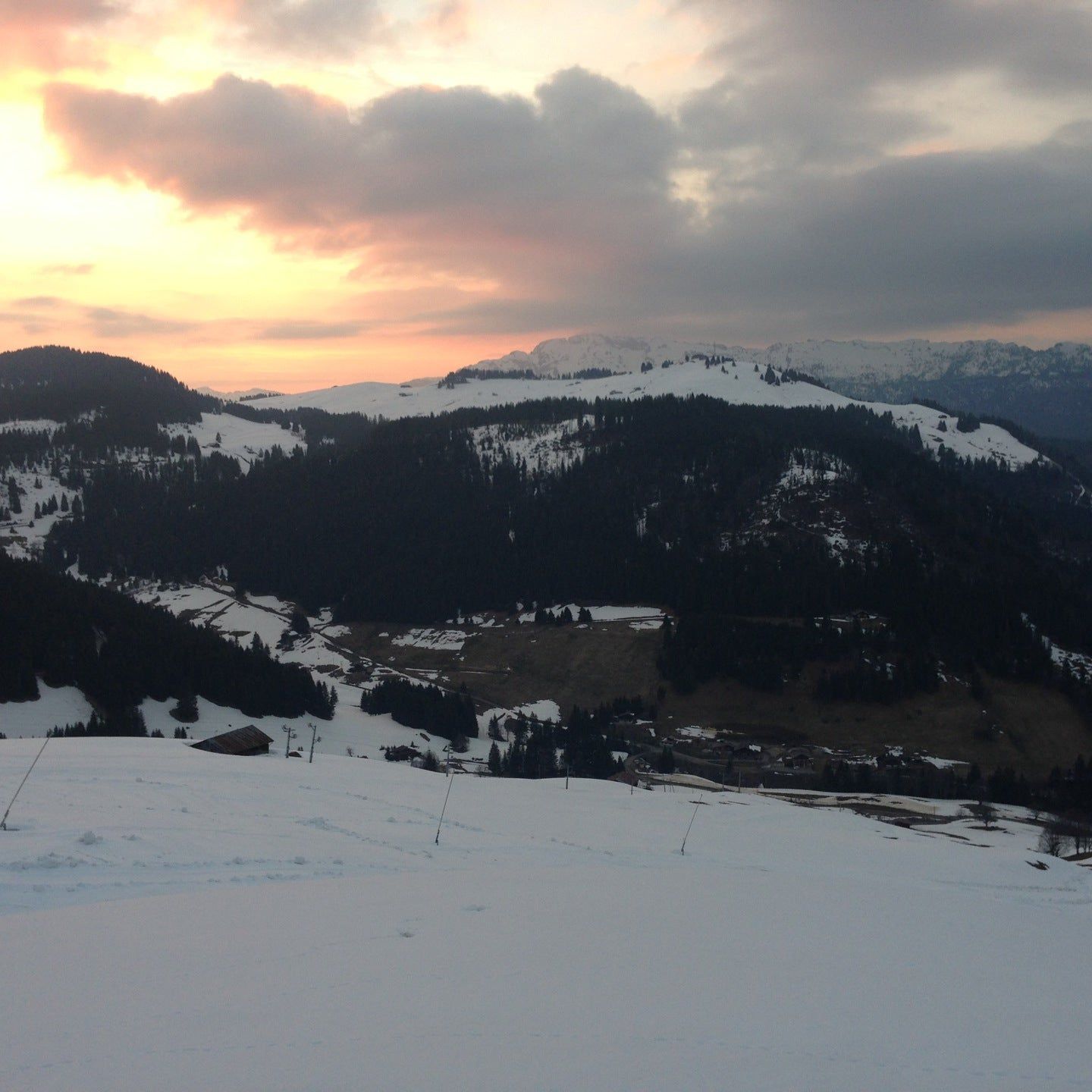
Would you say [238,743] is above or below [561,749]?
above

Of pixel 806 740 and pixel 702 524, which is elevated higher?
pixel 702 524

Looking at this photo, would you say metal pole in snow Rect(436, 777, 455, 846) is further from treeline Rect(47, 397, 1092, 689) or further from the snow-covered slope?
treeline Rect(47, 397, 1092, 689)

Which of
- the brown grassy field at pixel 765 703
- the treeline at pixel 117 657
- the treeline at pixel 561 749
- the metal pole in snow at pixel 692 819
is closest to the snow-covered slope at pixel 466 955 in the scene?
the metal pole in snow at pixel 692 819

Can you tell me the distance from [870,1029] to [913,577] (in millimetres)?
133798

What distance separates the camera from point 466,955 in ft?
53.9

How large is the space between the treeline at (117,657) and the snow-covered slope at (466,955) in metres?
50.7

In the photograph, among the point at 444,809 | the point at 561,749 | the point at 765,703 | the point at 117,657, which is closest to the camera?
the point at 444,809

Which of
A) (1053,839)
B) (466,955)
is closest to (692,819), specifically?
(466,955)

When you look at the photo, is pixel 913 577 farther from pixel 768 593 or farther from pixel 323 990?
pixel 323 990

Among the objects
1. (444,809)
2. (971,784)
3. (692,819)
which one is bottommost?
(971,784)

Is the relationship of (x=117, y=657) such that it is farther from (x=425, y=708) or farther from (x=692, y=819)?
(x=692, y=819)

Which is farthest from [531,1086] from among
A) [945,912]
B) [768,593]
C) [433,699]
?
[768,593]

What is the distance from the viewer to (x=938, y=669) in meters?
115

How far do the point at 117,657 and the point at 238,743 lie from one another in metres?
38.6
